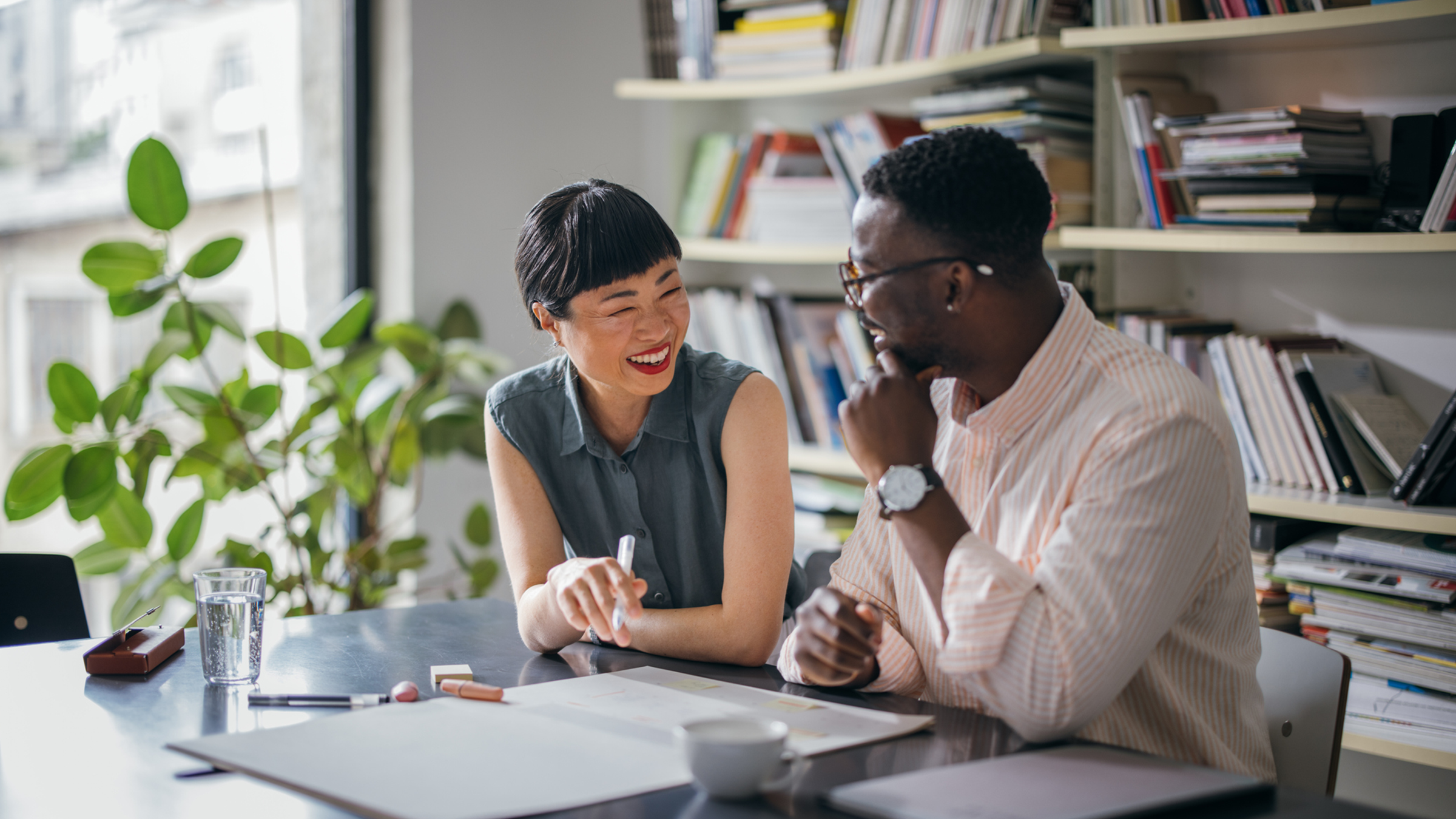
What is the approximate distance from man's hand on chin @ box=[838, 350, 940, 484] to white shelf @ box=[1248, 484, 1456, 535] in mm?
1036

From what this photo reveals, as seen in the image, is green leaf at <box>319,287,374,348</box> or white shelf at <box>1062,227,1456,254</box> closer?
white shelf at <box>1062,227,1456,254</box>

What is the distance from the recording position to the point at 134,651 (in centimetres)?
137

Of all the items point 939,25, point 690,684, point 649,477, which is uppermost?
point 939,25

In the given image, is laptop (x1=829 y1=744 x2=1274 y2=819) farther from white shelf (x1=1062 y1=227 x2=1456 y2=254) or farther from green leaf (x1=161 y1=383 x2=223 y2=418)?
green leaf (x1=161 y1=383 x2=223 y2=418)

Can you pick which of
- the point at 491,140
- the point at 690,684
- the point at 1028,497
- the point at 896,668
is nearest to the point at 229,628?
the point at 690,684

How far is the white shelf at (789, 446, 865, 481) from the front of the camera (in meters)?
2.70

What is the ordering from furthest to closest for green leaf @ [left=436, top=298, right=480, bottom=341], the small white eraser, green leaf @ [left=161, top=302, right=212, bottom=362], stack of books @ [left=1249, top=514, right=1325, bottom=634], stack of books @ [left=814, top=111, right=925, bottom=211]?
green leaf @ [left=436, top=298, right=480, bottom=341]
stack of books @ [left=814, top=111, right=925, bottom=211]
green leaf @ [left=161, top=302, right=212, bottom=362]
stack of books @ [left=1249, top=514, right=1325, bottom=634]
the small white eraser

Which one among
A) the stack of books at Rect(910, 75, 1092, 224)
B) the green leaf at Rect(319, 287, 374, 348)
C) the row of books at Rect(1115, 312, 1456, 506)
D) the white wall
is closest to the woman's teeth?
the row of books at Rect(1115, 312, 1456, 506)

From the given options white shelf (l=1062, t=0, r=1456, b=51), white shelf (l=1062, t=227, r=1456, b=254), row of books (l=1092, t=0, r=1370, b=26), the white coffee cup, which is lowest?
the white coffee cup

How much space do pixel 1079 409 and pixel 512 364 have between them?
6.58 feet

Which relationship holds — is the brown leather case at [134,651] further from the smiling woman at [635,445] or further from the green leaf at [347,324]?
the green leaf at [347,324]

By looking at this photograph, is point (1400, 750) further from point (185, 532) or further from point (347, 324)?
point (185, 532)

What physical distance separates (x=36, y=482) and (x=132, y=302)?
1.22ft

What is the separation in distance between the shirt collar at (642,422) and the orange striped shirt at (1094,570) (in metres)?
0.35
